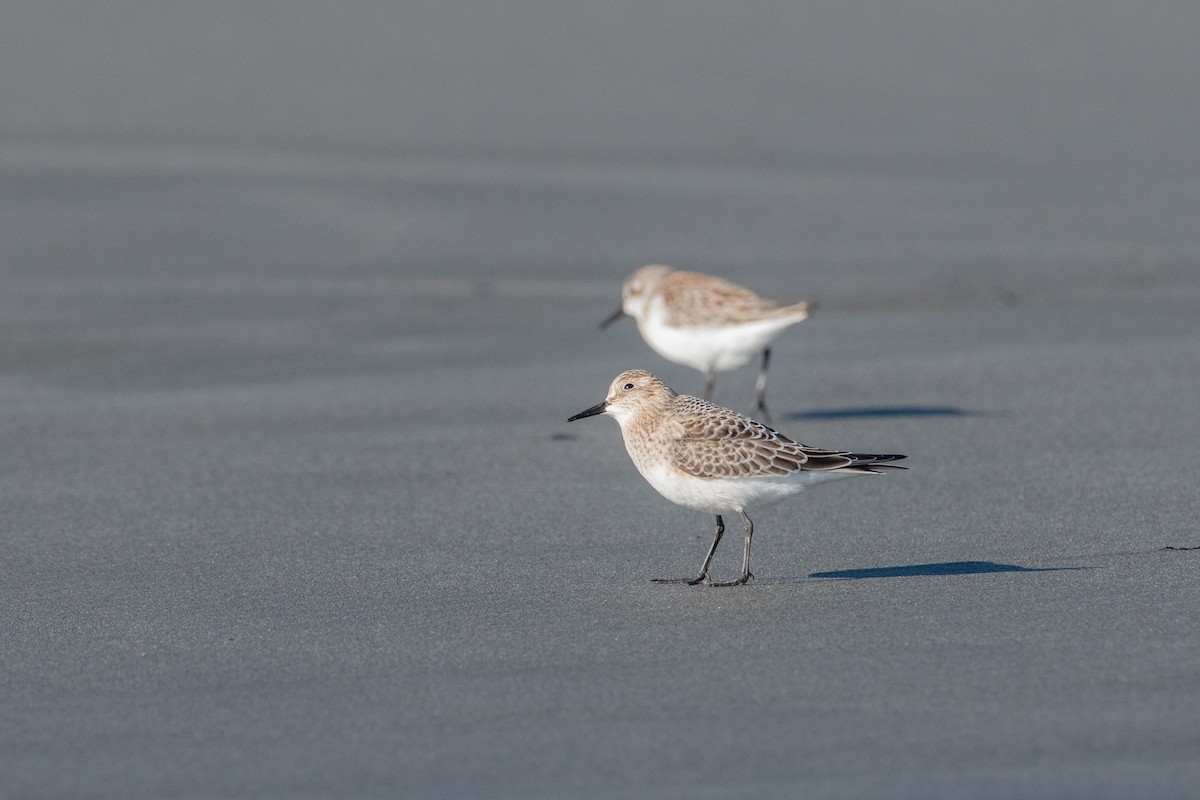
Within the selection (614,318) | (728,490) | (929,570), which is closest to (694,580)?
(728,490)

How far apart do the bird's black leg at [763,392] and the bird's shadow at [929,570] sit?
2366 millimetres

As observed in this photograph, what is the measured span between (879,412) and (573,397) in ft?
4.76

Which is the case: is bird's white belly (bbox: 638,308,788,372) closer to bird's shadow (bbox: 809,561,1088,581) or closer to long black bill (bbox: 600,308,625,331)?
long black bill (bbox: 600,308,625,331)

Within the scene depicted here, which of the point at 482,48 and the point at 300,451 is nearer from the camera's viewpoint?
the point at 300,451

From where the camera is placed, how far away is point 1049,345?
8.45 metres

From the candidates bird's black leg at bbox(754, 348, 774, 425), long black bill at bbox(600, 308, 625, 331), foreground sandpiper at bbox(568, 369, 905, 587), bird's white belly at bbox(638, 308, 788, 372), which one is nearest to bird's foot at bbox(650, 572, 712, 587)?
foreground sandpiper at bbox(568, 369, 905, 587)

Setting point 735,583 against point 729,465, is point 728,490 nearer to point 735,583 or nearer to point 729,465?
point 729,465

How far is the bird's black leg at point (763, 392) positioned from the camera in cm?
746

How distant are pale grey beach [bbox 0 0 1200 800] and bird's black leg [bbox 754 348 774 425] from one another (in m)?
0.17

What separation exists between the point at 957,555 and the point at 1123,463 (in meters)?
1.40

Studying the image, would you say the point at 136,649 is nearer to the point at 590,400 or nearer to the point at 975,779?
the point at 975,779

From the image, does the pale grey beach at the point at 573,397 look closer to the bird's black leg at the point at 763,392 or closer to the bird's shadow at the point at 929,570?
the bird's shadow at the point at 929,570

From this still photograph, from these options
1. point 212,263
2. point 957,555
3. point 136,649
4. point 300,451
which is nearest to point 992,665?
point 957,555

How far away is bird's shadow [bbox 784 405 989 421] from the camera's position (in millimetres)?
7289
